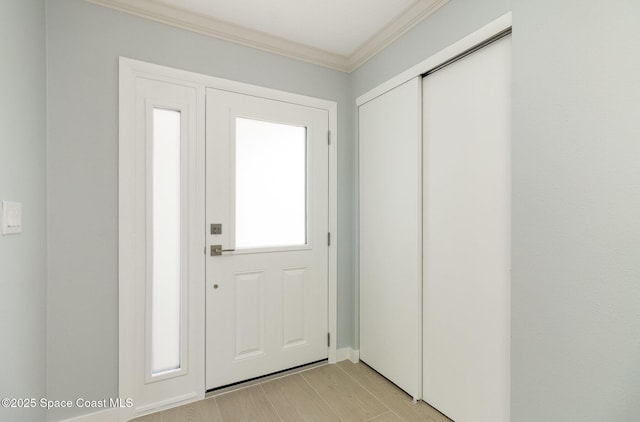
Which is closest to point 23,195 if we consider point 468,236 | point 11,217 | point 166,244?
→ point 11,217

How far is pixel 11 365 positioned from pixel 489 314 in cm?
219

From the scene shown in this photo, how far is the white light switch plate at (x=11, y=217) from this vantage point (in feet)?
3.73

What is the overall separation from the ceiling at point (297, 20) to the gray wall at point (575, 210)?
2.29 ft

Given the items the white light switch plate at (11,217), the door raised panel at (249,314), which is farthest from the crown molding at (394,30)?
the white light switch plate at (11,217)

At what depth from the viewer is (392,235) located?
2.11 meters

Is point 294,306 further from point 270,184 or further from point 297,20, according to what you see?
point 297,20

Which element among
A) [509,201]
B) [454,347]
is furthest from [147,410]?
[509,201]

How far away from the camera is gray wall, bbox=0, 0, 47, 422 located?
115 cm

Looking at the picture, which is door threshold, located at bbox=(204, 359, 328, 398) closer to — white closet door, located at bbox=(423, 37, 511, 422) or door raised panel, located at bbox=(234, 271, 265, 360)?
door raised panel, located at bbox=(234, 271, 265, 360)

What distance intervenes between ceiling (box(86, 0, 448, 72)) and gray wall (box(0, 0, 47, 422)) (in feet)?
1.88

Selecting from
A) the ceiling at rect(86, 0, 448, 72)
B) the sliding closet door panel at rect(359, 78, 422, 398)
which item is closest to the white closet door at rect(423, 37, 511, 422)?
the sliding closet door panel at rect(359, 78, 422, 398)

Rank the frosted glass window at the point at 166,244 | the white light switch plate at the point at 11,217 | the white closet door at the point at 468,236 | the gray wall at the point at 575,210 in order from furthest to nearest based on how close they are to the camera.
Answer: the frosted glass window at the point at 166,244, the white closet door at the point at 468,236, the white light switch plate at the point at 11,217, the gray wall at the point at 575,210

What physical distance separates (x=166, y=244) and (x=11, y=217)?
2.55 ft

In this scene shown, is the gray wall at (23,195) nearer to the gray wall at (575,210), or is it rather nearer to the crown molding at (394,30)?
the crown molding at (394,30)
